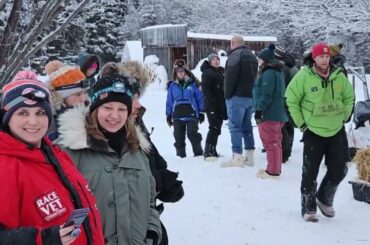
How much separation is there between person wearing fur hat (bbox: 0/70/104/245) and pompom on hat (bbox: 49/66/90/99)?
1488 mm

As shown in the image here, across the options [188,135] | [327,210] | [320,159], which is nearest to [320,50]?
[320,159]

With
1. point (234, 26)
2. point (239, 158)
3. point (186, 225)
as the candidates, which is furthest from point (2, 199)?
point (234, 26)

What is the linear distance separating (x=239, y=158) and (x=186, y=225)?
2.55 m

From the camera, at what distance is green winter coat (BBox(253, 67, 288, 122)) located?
22.8ft

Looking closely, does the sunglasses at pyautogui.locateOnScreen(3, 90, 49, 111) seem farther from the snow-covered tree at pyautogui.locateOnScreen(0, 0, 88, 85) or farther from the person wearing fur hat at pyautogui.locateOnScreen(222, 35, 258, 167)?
the person wearing fur hat at pyautogui.locateOnScreen(222, 35, 258, 167)

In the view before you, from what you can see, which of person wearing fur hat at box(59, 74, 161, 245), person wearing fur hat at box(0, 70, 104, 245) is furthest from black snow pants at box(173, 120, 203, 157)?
person wearing fur hat at box(0, 70, 104, 245)

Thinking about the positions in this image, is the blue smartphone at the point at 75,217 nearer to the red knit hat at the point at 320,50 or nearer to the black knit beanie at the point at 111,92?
the black knit beanie at the point at 111,92

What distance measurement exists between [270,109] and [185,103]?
236cm

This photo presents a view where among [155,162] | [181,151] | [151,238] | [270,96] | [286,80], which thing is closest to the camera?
[151,238]

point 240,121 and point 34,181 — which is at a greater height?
point 34,181

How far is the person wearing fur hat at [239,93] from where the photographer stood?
7637 mm

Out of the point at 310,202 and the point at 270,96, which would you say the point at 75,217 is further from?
the point at 270,96

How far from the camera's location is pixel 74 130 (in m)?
2.82

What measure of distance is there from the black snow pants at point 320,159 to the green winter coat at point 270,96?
1593mm
